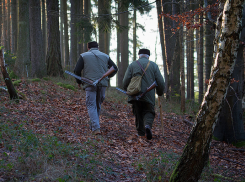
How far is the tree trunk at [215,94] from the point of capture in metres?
3.27

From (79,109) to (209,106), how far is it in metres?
6.10

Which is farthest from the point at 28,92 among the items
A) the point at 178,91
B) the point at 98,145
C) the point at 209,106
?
the point at 178,91

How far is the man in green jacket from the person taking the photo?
643 cm

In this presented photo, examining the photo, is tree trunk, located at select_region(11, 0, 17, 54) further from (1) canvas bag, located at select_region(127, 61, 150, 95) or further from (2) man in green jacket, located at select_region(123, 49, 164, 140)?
(1) canvas bag, located at select_region(127, 61, 150, 95)

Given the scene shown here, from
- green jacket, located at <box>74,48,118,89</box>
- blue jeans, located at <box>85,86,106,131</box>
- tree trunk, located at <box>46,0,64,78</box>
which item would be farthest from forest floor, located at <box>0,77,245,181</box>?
tree trunk, located at <box>46,0,64,78</box>

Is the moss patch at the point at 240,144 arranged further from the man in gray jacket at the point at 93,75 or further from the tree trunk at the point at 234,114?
the man in gray jacket at the point at 93,75

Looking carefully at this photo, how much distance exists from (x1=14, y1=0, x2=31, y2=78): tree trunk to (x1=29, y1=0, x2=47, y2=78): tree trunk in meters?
0.50

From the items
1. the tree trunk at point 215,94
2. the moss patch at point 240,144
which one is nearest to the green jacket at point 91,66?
the tree trunk at point 215,94

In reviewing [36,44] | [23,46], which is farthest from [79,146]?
[23,46]

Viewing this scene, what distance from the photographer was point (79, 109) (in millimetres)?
8789

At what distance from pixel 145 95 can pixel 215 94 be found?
320 centimetres

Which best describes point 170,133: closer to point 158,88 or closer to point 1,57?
point 158,88

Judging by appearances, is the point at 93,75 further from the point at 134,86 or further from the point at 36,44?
the point at 36,44

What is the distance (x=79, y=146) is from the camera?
493 centimetres
